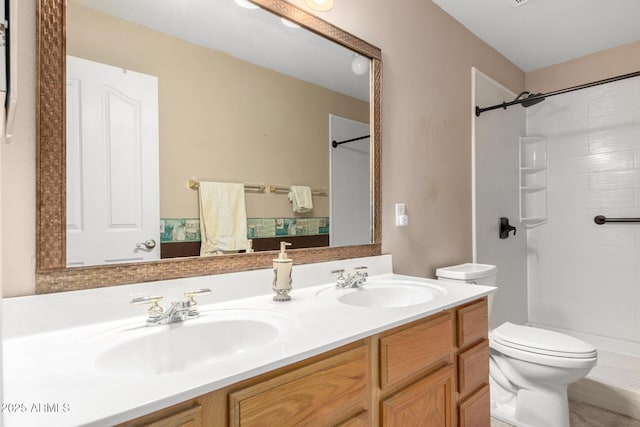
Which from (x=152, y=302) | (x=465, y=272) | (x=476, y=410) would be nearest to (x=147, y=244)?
(x=152, y=302)

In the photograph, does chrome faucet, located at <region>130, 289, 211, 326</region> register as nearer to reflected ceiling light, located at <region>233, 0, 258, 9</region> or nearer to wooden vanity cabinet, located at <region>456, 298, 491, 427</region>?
wooden vanity cabinet, located at <region>456, 298, 491, 427</region>

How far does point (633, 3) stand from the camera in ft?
7.06

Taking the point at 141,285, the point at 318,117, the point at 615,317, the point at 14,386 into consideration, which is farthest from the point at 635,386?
the point at 14,386

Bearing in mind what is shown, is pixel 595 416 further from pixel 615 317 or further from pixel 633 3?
pixel 633 3

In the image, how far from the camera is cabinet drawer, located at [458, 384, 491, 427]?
132cm

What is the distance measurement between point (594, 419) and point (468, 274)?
106 centimetres

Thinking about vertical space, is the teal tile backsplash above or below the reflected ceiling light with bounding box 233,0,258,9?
below

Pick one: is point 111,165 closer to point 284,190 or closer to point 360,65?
point 284,190

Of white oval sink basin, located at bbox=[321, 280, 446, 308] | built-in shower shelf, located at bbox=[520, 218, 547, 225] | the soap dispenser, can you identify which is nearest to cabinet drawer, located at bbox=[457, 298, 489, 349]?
white oval sink basin, located at bbox=[321, 280, 446, 308]

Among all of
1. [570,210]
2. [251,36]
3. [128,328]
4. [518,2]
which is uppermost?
[518,2]

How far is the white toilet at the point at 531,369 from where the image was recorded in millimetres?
1684

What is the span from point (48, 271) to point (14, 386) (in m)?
0.37

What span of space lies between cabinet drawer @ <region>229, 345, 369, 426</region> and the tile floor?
151 cm

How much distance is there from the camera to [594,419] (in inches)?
77.9
